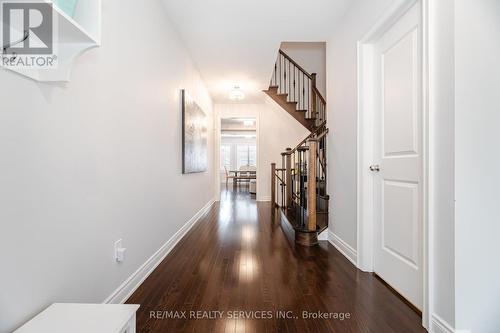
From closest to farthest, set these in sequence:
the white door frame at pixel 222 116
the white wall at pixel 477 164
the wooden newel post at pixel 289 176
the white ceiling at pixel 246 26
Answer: the white wall at pixel 477 164, the white ceiling at pixel 246 26, the wooden newel post at pixel 289 176, the white door frame at pixel 222 116

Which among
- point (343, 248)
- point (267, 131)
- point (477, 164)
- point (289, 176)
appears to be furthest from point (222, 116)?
point (477, 164)

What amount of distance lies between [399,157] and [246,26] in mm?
2321

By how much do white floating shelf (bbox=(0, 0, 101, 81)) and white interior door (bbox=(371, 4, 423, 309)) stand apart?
187cm

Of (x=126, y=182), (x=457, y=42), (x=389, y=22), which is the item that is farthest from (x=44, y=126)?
(x=389, y=22)

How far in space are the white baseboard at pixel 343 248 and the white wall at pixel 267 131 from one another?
3.47 metres

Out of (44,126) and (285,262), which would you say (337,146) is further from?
(44,126)

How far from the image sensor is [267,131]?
642cm

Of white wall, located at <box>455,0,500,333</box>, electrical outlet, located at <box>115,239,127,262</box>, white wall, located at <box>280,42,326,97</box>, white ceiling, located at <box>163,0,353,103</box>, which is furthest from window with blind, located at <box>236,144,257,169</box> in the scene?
white wall, located at <box>455,0,500,333</box>

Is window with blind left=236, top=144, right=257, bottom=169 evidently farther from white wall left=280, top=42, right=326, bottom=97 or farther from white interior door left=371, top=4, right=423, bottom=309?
white interior door left=371, top=4, right=423, bottom=309

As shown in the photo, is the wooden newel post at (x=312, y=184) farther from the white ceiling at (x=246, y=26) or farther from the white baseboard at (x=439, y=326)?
the white baseboard at (x=439, y=326)

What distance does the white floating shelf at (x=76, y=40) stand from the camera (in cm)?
101

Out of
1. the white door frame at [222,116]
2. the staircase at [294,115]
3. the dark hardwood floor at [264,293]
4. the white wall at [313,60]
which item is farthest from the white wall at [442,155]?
the white door frame at [222,116]

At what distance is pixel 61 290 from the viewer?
3.72ft

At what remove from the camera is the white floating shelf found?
3.33 feet
